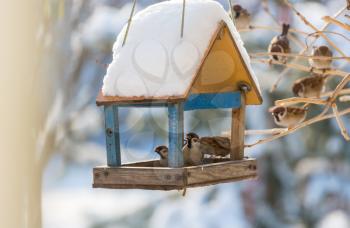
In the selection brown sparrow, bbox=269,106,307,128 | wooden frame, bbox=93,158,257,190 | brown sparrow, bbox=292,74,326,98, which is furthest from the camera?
brown sparrow, bbox=292,74,326,98

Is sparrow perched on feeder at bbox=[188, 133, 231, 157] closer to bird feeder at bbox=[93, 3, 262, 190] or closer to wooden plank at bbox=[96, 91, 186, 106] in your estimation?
bird feeder at bbox=[93, 3, 262, 190]

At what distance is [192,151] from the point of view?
6.95 feet

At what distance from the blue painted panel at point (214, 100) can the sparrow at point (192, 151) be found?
0.15 meters

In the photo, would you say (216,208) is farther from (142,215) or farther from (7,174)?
(7,174)

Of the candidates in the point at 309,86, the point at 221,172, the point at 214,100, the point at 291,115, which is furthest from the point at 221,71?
the point at 309,86

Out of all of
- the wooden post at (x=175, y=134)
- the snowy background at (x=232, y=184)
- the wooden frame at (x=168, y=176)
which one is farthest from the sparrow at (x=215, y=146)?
the snowy background at (x=232, y=184)

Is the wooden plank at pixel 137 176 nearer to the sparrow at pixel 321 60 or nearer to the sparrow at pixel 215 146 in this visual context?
the sparrow at pixel 215 146

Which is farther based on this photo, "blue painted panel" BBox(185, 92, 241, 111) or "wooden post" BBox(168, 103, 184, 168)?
"blue painted panel" BBox(185, 92, 241, 111)

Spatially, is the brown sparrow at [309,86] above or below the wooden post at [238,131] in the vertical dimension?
above

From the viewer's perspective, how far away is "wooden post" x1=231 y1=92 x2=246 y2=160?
7.31 feet

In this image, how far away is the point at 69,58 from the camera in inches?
209

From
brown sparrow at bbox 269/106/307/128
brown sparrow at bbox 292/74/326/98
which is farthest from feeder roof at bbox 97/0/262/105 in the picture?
brown sparrow at bbox 292/74/326/98

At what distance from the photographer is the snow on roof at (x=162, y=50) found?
200 centimetres

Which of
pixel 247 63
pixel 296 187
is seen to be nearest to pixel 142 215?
pixel 296 187
